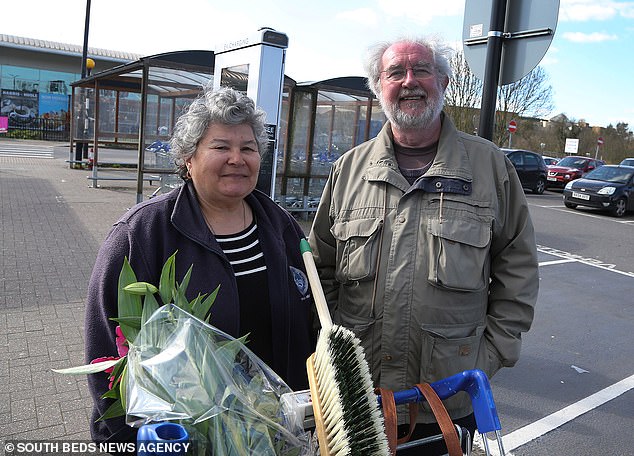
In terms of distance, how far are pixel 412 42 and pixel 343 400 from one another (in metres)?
1.70

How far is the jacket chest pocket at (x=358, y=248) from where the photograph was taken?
7.79ft

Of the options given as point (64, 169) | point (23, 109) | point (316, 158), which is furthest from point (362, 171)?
point (23, 109)

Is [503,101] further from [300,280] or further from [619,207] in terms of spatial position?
[300,280]

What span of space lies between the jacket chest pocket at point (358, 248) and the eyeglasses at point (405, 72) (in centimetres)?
65

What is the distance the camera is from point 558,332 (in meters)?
6.33

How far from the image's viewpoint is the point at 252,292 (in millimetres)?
2268

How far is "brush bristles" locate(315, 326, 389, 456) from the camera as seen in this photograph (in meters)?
1.31

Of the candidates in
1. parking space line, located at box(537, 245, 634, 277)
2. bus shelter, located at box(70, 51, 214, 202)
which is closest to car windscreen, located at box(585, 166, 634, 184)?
parking space line, located at box(537, 245, 634, 277)

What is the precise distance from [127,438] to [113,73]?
1259cm

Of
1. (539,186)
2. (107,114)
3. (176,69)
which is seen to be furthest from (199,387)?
(539,186)

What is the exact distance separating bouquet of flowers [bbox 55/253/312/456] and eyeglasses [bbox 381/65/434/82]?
1.48 meters

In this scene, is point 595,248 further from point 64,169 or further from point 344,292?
point 64,169

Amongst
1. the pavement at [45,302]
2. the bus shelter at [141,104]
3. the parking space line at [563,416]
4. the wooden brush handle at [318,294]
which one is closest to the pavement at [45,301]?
the pavement at [45,302]

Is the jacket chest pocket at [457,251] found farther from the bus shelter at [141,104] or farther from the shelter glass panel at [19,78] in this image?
the shelter glass panel at [19,78]
